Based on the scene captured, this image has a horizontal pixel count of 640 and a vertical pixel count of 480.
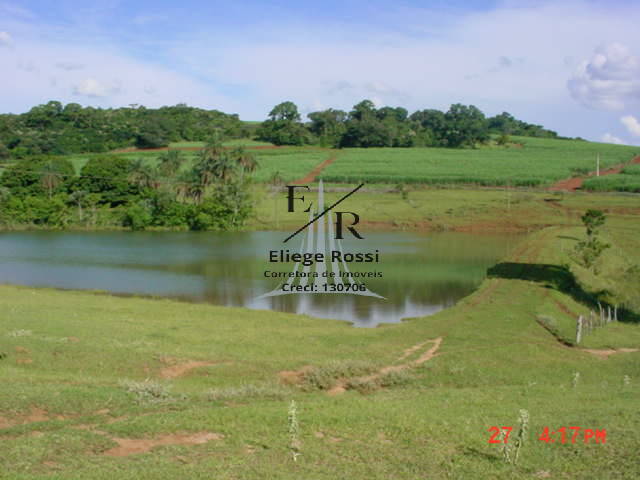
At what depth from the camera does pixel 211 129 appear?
123m

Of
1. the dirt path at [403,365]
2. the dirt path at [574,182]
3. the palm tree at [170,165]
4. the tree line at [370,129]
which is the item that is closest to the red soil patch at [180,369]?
the dirt path at [403,365]

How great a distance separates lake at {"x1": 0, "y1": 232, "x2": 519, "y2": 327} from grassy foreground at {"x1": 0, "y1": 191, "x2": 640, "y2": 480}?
136 inches

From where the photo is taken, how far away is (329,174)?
79.8 m

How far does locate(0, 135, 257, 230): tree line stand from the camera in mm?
62875

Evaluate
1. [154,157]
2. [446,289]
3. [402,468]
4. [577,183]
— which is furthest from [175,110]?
[402,468]

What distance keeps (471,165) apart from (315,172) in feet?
68.9

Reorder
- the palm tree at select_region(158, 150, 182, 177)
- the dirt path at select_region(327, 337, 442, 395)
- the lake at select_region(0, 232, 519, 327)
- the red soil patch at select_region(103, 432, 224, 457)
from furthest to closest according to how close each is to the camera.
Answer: the palm tree at select_region(158, 150, 182, 177)
the lake at select_region(0, 232, 519, 327)
the dirt path at select_region(327, 337, 442, 395)
the red soil patch at select_region(103, 432, 224, 457)

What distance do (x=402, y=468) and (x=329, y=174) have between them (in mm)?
71811

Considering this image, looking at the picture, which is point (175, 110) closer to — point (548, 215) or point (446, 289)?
point (548, 215)

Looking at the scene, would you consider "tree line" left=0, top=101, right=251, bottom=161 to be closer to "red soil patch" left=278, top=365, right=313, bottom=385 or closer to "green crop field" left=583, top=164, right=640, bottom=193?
"green crop field" left=583, top=164, right=640, bottom=193

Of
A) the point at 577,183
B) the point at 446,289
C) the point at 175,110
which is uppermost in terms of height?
the point at 175,110

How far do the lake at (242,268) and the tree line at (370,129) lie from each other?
5463 centimetres

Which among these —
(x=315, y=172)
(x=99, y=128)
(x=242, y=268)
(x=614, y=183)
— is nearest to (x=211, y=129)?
(x=99, y=128)
